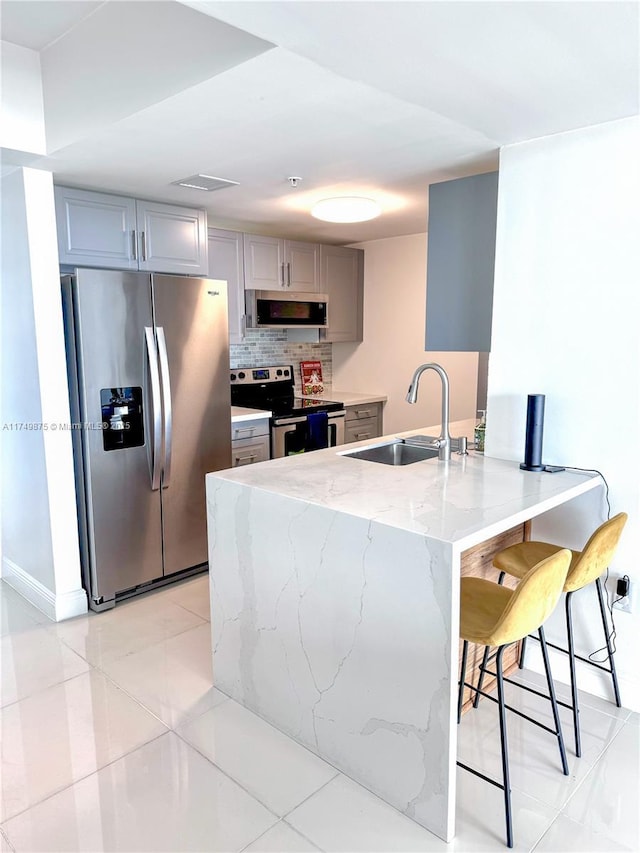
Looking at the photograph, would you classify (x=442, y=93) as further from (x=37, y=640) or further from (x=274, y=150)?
(x=37, y=640)

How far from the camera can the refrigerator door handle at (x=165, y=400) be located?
3.33 metres

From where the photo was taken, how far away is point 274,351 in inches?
205

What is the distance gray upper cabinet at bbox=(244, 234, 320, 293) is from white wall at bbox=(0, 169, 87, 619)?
172 centimetres

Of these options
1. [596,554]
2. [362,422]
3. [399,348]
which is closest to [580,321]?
[596,554]

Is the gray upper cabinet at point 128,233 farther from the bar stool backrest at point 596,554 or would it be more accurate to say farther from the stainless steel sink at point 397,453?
A: the bar stool backrest at point 596,554

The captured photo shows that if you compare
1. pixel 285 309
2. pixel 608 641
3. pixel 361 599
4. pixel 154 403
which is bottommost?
pixel 608 641

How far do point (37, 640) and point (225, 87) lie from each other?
266cm

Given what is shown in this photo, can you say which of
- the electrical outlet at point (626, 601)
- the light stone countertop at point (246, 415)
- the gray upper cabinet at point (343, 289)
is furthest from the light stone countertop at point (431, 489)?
the gray upper cabinet at point (343, 289)

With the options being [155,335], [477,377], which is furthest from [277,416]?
[477,377]

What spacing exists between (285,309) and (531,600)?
→ 3416 millimetres

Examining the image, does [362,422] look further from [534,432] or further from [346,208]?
[534,432]

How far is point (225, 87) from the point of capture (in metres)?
1.87

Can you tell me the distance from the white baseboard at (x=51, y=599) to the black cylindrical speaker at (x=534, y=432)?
244 centimetres

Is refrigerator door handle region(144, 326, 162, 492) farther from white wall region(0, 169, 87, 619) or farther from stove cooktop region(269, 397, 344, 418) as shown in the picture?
stove cooktop region(269, 397, 344, 418)
